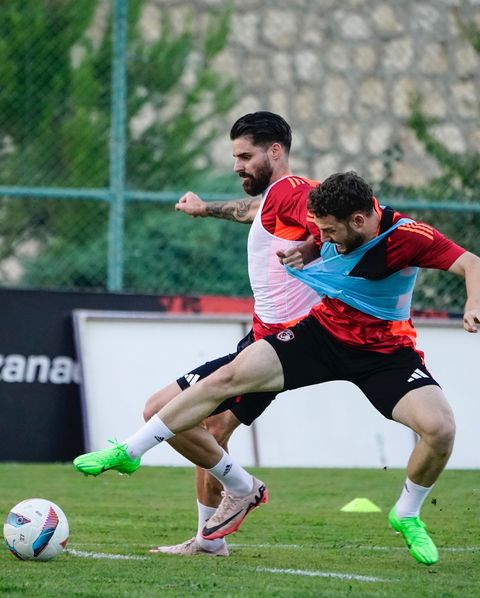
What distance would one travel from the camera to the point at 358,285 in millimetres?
6633

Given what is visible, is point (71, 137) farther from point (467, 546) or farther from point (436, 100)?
point (467, 546)

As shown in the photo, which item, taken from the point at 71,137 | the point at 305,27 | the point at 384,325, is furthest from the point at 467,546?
the point at 305,27

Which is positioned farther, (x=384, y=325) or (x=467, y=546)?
(x=467, y=546)

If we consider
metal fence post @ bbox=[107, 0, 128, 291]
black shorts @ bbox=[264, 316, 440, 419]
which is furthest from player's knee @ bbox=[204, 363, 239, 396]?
metal fence post @ bbox=[107, 0, 128, 291]

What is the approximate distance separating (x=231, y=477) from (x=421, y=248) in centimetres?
156

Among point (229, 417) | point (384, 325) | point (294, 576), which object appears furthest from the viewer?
point (229, 417)

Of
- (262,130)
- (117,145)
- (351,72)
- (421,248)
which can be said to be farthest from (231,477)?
(351,72)

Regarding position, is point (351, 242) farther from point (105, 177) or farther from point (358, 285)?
point (105, 177)

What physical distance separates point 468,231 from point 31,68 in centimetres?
456

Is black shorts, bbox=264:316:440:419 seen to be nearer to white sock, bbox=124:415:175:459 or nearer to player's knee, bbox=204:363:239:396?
player's knee, bbox=204:363:239:396

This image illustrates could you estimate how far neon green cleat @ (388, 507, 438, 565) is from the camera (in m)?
6.29

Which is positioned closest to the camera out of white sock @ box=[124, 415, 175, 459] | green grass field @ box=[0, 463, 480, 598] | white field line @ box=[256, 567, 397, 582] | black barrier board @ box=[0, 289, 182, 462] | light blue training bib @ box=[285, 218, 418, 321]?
green grass field @ box=[0, 463, 480, 598]

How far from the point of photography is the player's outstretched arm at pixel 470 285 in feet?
19.8

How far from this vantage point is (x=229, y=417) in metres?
7.16
